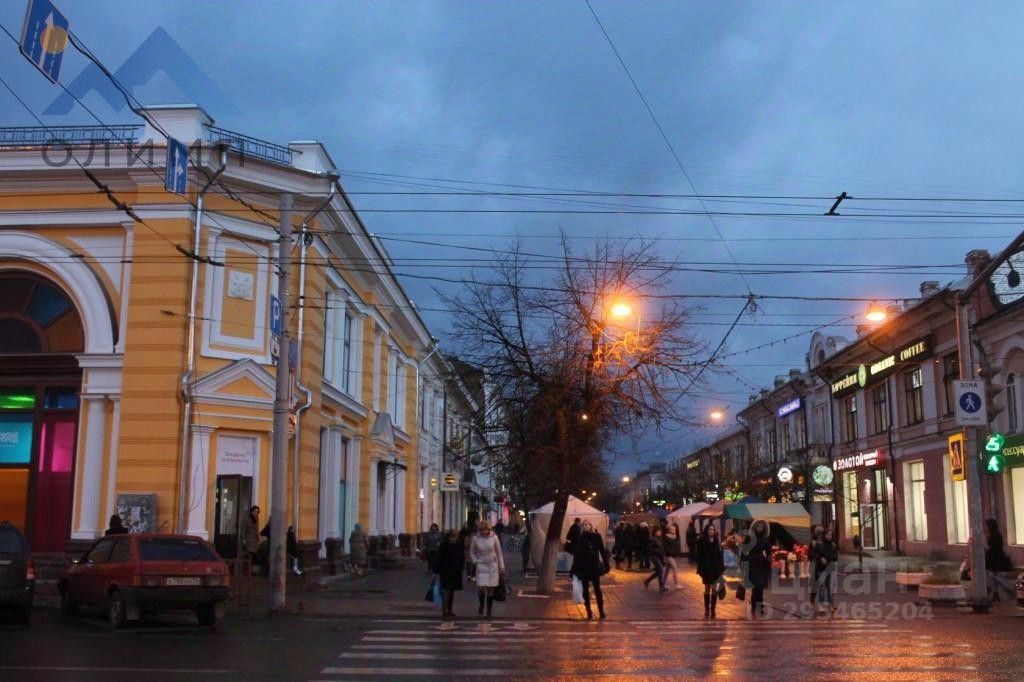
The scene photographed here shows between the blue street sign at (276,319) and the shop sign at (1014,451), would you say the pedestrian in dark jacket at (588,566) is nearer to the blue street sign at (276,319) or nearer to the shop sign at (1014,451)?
the blue street sign at (276,319)

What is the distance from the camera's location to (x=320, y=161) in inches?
985

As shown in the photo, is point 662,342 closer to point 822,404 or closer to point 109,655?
point 109,655

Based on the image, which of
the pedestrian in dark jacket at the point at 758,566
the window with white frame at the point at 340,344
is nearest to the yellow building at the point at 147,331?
the window with white frame at the point at 340,344

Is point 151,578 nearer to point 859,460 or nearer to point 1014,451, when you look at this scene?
point 1014,451

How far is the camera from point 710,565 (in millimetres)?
19250

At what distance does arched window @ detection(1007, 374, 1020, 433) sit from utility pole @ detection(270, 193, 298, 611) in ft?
77.7

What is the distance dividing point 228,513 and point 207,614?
6.90 metres

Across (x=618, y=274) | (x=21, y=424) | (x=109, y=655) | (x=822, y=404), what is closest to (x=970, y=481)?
(x=618, y=274)

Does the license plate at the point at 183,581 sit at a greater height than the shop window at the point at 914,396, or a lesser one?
lesser

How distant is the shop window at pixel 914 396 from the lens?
3988 centimetres

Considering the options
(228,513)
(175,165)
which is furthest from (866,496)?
(175,165)

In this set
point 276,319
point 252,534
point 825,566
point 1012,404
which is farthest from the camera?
point 1012,404

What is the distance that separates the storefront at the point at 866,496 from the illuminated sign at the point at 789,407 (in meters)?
8.40

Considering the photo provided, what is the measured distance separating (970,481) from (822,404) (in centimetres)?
3354
